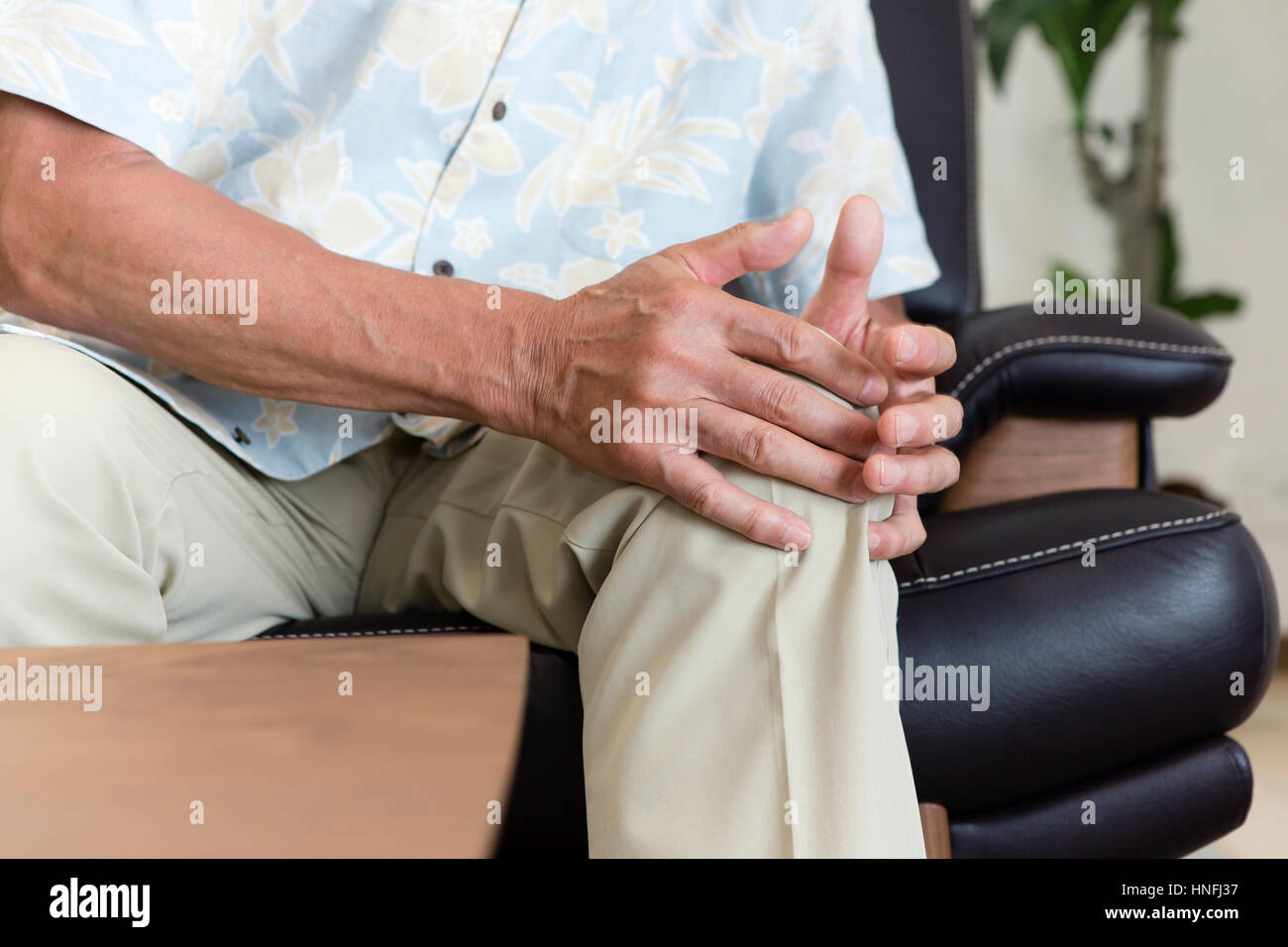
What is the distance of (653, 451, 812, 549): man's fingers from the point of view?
0.57 meters

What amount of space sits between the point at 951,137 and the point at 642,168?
0.52 m

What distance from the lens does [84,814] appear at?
10.4 inches

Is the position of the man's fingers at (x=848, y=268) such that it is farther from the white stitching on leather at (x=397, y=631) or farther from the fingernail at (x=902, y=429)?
the white stitching on leather at (x=397, y=631)

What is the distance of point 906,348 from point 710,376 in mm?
115

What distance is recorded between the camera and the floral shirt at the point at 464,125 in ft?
2.41

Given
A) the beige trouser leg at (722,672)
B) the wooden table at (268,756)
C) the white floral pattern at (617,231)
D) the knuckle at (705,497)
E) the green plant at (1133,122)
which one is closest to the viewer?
the wooden table at (268,756)

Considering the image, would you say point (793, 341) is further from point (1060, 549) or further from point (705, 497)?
point (1060, 549)

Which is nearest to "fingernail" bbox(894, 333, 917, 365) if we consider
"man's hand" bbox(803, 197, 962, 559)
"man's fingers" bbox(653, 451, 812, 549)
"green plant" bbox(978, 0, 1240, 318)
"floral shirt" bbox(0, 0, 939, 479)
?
"man's hand" bbox(803, 197, 962, 559)

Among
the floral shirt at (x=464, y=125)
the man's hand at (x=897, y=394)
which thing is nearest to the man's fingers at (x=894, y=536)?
the man's hand at (x=897, y=394)

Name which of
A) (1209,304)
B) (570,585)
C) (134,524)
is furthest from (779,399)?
(1209,304)

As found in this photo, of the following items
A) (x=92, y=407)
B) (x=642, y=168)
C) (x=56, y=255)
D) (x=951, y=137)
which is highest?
(x=951, y=137)

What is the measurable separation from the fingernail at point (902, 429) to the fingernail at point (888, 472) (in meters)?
0.02
